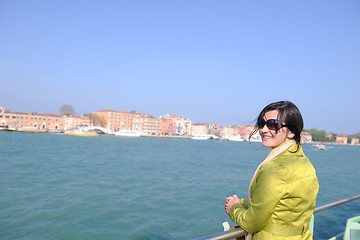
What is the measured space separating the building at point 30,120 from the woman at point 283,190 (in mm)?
→ 87881

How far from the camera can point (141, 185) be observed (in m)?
11.1

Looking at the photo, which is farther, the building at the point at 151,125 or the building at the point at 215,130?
the building at the point at 215,130

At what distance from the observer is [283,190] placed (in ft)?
3.09

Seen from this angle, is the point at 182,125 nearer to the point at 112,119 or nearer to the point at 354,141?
the point at 112,119

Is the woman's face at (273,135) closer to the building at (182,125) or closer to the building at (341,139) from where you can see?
the building at (182,125)

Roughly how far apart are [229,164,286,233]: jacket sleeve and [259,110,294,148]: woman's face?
19cm

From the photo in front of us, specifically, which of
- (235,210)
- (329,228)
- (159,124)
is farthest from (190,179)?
(159,124)

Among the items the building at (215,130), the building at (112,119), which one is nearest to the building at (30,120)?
the building at (112,119)

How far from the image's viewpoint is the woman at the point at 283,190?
94 cm

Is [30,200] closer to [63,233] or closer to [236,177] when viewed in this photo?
[63,233]

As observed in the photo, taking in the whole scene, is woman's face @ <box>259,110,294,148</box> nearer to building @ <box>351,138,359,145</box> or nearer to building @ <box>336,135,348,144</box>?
building @ <box>336,135,348,144</box>

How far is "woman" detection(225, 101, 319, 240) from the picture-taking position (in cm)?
94

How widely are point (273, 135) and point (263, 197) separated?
29 centimetres

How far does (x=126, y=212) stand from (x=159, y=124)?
9047 cm
